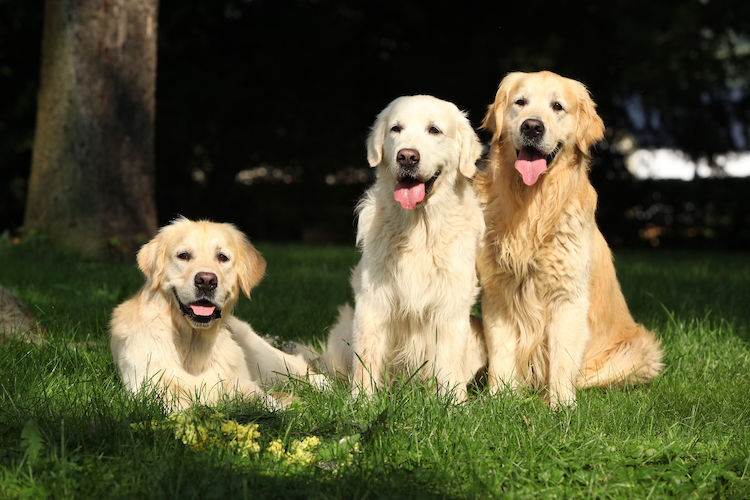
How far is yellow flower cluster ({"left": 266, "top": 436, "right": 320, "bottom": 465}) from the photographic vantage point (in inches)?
118

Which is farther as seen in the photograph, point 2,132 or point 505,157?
point 2,132

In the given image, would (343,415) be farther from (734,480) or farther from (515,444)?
(734,480)

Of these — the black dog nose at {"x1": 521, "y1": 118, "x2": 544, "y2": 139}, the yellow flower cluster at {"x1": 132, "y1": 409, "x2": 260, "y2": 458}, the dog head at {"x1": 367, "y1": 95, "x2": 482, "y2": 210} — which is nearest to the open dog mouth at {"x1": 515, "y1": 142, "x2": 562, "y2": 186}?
the black dog nose at {"x1": 521, "y1": 118, "x2": 544, "y2": 139}

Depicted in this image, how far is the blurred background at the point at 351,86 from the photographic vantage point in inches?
600

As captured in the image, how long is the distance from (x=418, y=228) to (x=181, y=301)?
4.25 feet

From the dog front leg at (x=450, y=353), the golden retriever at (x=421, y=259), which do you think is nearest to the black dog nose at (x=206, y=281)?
the golden retriever at (x=421, y=259)

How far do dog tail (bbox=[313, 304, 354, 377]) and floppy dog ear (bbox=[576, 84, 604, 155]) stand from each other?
5.55ft

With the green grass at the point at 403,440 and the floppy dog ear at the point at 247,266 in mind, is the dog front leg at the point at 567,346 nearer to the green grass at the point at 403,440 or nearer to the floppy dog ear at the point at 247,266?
the green grass at the point at 403,440

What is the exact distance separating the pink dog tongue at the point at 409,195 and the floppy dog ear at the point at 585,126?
106cm

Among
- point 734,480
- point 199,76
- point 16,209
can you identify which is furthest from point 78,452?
point 16,209

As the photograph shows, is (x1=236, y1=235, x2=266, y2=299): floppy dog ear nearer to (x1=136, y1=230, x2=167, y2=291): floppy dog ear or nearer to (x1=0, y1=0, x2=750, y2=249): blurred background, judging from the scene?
(x1=136, y1=230, x2=167, y2=291): floppy dog ear

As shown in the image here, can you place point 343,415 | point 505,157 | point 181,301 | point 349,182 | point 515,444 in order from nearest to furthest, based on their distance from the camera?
point 515,444, point 343,415, point 181,301, point 505,157, point 349,182

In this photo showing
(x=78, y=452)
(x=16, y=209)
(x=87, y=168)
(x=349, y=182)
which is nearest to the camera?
(x=78, y=452)

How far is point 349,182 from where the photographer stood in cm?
1775
